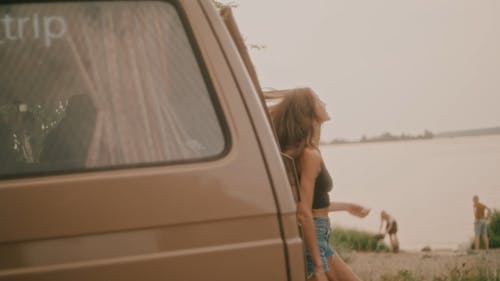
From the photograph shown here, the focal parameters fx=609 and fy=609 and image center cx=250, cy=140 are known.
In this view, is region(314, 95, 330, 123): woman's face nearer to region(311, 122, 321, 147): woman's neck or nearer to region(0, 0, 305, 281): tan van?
region(311, 122, 321, 147): woman's neck

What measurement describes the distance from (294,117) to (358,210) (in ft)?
2.83

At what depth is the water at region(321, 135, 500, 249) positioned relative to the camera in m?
31.7

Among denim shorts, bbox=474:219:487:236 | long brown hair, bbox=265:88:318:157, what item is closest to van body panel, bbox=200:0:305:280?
long brown hair, bbox=265:88:318:157

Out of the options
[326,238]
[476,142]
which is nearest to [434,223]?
[326,238]

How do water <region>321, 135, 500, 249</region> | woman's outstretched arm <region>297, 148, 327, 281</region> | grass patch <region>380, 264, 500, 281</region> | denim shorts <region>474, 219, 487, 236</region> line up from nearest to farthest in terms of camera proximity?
woman's outstretched arm <region>297, 148, 327, 281</region>
grass patch <region>380, 264, 500, 281</region>
denim shorts <region>474, 219, 487, 236</region>
water <region>321, 135, 500, 249</region>

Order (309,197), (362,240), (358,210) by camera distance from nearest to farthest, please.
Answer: (309,197)
(358,210)
(362,240)

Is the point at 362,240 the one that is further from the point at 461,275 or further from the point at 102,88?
the point at 102,88

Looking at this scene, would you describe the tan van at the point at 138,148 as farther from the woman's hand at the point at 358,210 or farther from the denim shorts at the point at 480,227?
the denim shorts at the point at 480,227

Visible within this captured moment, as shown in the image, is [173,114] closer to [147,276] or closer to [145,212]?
[145,212]

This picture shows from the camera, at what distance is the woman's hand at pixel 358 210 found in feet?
13.5

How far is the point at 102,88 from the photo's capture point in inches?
76.0

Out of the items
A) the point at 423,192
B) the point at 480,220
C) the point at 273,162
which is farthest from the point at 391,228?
the point at 423,192

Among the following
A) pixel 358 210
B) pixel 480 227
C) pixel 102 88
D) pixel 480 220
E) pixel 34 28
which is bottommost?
pixel 480 227

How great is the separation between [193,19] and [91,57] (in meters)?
0.35
